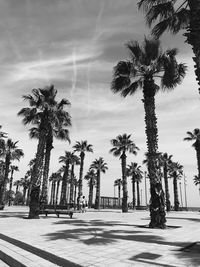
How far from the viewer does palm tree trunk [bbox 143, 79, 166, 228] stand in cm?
1300

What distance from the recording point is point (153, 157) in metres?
14.0

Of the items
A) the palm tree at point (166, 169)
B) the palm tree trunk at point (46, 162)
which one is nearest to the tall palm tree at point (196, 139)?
the palm tree at point (166, 169)

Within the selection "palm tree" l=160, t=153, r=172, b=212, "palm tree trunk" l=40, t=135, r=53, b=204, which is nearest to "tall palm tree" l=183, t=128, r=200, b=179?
"palm tree" l=160, t=153, r=172, b=212

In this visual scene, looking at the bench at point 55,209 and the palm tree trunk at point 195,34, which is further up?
the palm tree trunk at point 195,34

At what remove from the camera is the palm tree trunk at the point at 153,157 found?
13000 mm

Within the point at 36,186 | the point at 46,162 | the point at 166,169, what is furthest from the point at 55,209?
the point at 166,169

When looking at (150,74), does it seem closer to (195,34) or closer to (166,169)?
(195,34)

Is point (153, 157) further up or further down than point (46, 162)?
further down

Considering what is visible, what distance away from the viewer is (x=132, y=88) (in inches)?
658

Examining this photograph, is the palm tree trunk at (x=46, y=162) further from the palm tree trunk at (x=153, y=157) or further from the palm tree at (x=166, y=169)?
the palm tree at (x=166, y=169)

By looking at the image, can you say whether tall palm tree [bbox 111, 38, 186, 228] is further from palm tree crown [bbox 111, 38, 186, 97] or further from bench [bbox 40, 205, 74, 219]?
bench [bbox 40, 205, 74, 219]

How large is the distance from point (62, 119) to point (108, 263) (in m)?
17.4

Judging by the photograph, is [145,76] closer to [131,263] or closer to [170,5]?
[170,5]

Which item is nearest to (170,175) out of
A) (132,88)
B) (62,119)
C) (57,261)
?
(62,119)
